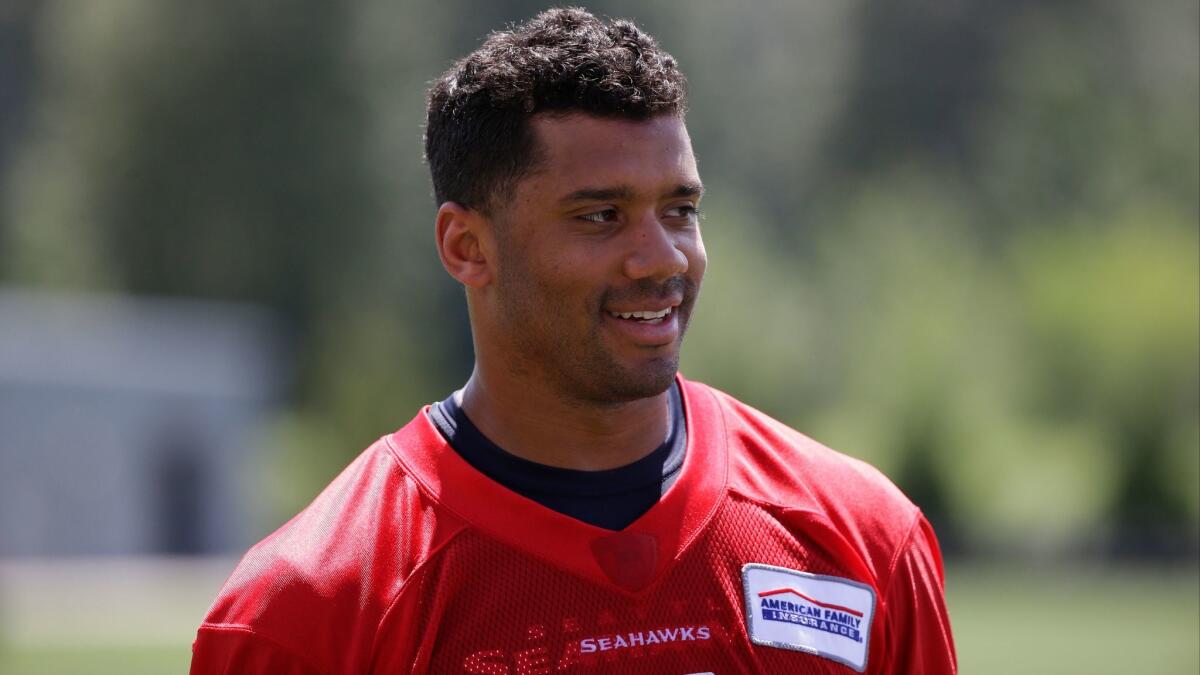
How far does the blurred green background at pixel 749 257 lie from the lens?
3031cm

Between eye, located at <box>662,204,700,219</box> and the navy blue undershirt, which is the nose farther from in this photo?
the navy blue undershirt

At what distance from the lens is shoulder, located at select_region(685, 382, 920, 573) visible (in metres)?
3.07

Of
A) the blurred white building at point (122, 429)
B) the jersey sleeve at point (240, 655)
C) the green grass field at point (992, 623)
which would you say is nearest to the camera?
the jersey sleeve at point (240, 655)

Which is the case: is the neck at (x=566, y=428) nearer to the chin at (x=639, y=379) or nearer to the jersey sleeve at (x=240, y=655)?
the chin at (x=639, y=379)

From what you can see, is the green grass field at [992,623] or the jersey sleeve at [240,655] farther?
the green grass field at [992,623]

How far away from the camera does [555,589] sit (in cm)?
288

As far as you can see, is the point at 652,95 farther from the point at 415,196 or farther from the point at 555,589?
the point at 415,196

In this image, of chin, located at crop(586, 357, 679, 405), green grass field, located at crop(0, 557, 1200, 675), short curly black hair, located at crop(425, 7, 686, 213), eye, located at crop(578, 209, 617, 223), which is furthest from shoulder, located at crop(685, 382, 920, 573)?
green grass field, located at crop(0, 557, 1200, 675)

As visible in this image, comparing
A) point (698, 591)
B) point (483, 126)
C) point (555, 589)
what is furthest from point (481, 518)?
point (483, 126)

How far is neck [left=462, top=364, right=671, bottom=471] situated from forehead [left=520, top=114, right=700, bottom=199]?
0.42 metres

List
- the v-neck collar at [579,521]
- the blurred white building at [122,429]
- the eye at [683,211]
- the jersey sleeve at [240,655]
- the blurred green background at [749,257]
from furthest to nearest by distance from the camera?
the blurred green background at [749,257] < the blurred white building at [122,429] < the eye at [683,211] < the v-neck collar at [579,521] < the jersey sleeve at [240,655]

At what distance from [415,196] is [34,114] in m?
11.5

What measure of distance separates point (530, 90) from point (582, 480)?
746 millimetres

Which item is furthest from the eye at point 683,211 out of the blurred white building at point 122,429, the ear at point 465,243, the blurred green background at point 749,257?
the blurred white building at point 122,429
